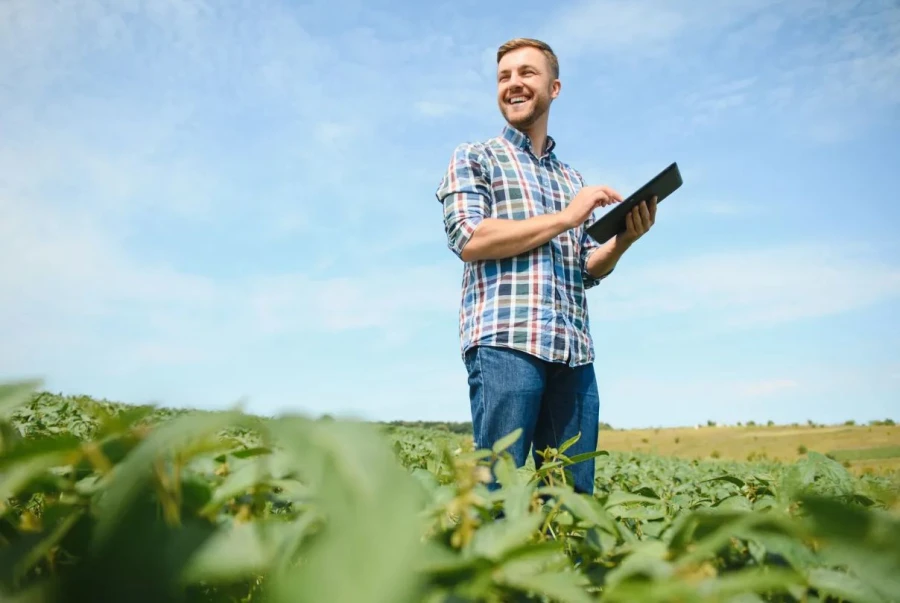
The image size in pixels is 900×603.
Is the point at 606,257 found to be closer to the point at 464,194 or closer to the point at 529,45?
the point at 464,194

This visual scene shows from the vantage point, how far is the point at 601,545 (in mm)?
993

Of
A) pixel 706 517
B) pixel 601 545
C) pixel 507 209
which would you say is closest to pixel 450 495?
pixel 601 545

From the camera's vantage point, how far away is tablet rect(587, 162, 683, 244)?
3.38m

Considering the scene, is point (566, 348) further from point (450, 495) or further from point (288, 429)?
point (288, 429)

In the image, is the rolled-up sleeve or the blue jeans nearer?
the blue jeans

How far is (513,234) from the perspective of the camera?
3240 millimetres

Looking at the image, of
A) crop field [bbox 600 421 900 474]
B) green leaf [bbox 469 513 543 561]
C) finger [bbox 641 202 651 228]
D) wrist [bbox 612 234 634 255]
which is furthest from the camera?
crop field [bbox 600 421 900 474]

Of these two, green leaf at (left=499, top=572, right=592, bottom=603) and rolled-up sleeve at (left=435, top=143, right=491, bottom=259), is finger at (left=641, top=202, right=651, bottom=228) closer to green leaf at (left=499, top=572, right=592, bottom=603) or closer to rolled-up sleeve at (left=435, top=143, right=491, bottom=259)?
rolled-up sleeve at (left=435, top=143, right=491, bottom=259)

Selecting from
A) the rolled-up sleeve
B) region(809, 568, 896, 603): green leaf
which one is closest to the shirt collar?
the rolled-up sleeve

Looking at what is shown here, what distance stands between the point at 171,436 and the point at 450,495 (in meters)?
0.51

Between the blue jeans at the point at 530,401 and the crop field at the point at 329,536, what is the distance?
2130 mm

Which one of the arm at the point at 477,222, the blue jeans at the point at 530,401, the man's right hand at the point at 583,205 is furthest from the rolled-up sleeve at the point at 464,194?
the blue jeans at the point at 530,401

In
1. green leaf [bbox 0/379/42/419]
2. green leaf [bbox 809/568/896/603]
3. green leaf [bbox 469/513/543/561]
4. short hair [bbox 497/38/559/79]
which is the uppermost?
short hair [bbox 497/38/559/79]

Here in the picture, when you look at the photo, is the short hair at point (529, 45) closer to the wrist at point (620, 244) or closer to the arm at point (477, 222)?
the arm at point (477, 222)
